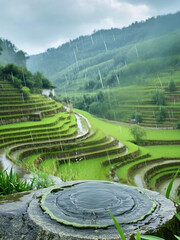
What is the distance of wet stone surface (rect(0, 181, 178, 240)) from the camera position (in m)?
1.96

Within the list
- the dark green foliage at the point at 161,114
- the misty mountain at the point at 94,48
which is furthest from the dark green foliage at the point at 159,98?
the misty mountain at the point at 94,48

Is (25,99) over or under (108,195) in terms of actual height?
over

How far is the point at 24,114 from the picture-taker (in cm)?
1797

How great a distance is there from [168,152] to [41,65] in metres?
131

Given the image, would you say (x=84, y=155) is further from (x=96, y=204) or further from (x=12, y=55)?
(x=12, y=55)

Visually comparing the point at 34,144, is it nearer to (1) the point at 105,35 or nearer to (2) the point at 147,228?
(2) the point at 147,228

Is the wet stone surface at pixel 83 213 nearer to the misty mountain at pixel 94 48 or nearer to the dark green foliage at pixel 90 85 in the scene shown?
the dark green foliage at pixel 90 85

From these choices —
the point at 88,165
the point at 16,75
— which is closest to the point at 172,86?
the point at 16,75

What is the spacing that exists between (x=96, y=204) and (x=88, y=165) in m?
11.2

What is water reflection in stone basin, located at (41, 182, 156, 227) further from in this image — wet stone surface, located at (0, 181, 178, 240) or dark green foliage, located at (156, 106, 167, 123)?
dark green foliage, located at (156, 106, 167, 123)

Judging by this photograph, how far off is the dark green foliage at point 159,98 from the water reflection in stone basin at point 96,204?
122ft

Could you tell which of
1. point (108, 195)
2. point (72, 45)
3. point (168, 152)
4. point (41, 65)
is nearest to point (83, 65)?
point (41, 65)

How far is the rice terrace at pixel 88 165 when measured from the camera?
2.06 metres

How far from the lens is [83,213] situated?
2195mm
